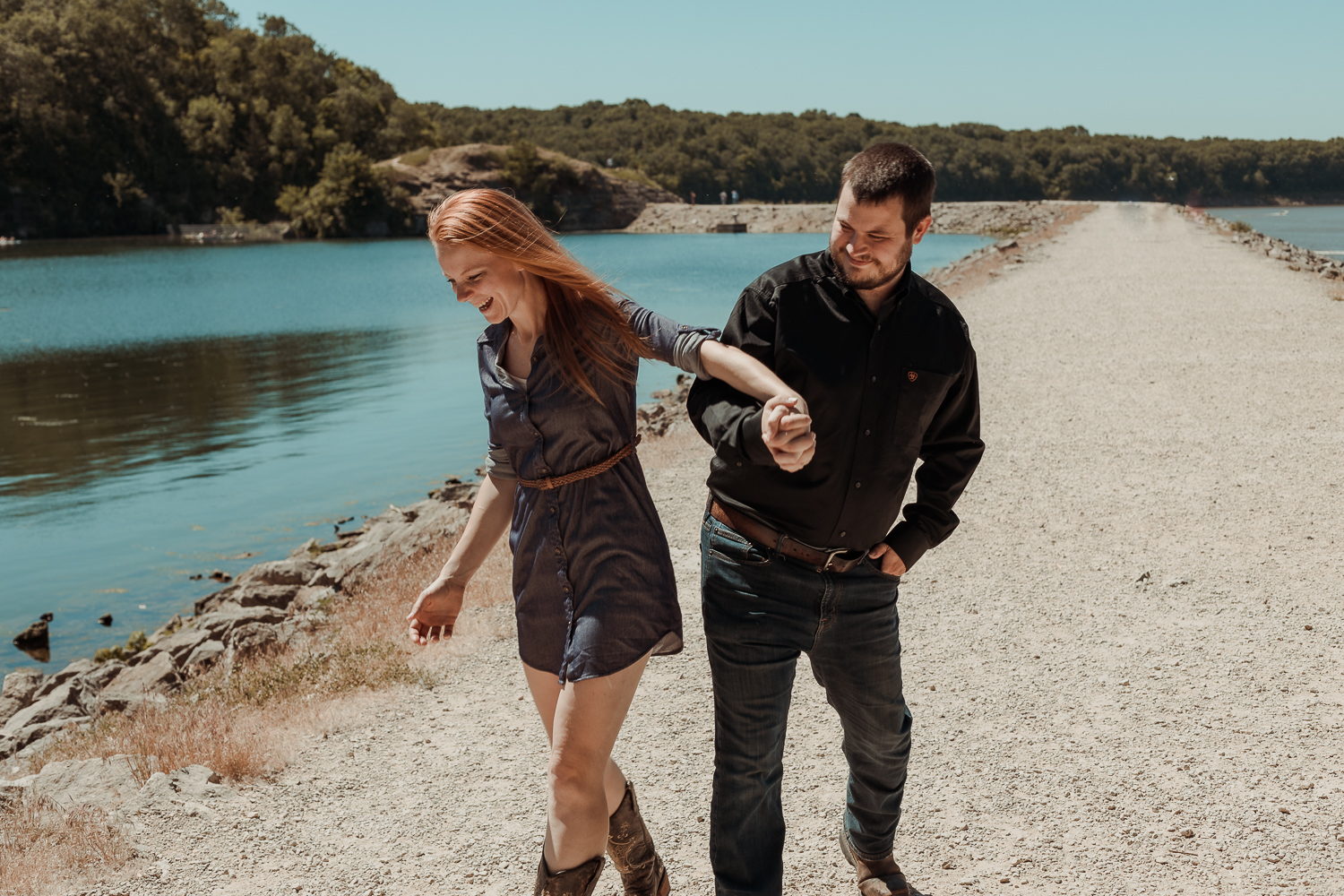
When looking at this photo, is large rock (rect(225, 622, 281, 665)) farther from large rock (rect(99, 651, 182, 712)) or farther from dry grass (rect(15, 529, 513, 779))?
large rock (rect(99, 651, 182, 712))

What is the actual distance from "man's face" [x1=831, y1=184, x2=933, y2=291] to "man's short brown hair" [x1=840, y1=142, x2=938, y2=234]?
0.06 ft

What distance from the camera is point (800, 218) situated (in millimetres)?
104062

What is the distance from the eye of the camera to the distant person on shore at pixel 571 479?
264cm

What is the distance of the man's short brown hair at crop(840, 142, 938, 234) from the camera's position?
96.6 inches

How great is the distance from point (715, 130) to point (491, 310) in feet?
543

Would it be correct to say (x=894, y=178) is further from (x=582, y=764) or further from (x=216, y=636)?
(x=216, y=636)

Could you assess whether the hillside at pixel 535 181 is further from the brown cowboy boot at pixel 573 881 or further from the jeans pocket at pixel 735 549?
the brown cowboy boot at pixel 573 881

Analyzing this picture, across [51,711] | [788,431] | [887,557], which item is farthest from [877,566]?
[51,711]

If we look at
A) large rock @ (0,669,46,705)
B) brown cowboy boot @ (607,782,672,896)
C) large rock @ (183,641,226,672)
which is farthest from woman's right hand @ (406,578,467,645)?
large rock @ (0,669,46,705)

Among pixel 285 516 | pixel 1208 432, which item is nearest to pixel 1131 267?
pixel 1208 432

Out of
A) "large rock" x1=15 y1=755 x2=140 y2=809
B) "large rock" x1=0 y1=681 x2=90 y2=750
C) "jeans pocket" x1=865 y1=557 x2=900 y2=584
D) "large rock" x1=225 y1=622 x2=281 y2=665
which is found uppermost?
"jeans pocket" x1=865 y1=557 x2=900 y2=584

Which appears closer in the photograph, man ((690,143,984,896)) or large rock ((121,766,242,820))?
man ((690,143,984,896))

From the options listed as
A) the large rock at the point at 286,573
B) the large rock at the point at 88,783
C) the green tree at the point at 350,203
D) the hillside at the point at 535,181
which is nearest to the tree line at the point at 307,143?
the green tree at the point at 350,203

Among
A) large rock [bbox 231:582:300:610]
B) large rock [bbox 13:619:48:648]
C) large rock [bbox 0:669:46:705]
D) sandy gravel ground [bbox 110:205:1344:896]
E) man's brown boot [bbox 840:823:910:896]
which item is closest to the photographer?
man's brown boot [bbox 840:823:910:896]
